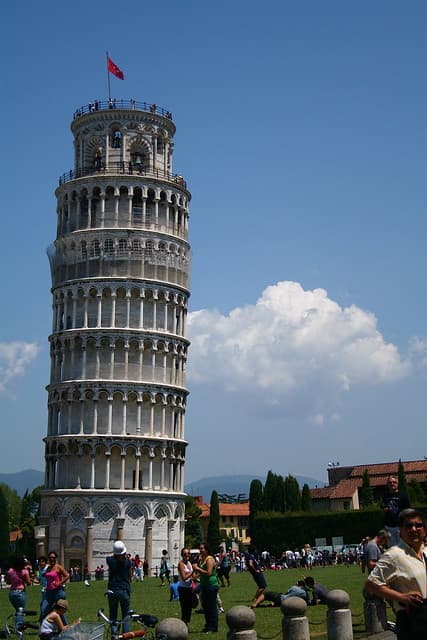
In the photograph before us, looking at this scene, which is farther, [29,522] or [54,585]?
[29,522]

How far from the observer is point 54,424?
243 feet

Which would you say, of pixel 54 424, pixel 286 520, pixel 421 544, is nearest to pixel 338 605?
pixel 421 544

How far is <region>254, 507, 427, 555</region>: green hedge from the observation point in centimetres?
7700

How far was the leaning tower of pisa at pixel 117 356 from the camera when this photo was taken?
7019cm

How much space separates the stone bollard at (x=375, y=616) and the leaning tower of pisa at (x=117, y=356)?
5236 cm

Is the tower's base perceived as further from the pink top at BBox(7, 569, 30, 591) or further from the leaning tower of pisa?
the pink top at BBox(7, 569, 30, 591)

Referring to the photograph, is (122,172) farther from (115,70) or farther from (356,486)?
(356,486)

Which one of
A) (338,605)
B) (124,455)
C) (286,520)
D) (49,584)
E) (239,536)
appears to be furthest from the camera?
(239,536)

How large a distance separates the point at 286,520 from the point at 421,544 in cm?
7407

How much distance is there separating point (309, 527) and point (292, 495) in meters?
10.7

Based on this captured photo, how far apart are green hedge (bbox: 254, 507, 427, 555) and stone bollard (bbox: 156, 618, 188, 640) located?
6356 centimetres

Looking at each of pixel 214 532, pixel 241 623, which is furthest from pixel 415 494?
pixel 241 623

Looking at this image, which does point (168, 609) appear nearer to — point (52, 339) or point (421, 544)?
point (421, 544)

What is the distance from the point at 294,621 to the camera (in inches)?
627
